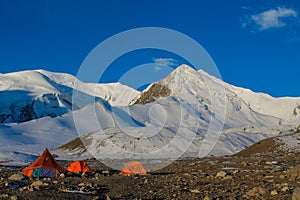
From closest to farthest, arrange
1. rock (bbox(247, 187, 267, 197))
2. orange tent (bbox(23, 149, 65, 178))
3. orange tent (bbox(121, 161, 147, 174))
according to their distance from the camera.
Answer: rock (bbox(247, 187, 267, 197)), orange tent (bbox(23, 149, 65, 178)), orange tent (bbox(121, 161, 147, 174))

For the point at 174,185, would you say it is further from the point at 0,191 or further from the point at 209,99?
the point at 209,99

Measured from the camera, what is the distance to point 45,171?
1216 inches

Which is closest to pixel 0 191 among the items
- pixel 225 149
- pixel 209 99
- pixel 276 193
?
pixel 276 193

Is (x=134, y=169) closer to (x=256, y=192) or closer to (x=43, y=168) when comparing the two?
(x=43, y=168)

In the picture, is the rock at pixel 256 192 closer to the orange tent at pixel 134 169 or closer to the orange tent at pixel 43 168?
the orange tent at pixel 134 169

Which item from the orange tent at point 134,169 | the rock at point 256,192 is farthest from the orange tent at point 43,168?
the rock at point 256,192

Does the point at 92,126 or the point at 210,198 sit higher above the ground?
the point at 92,126

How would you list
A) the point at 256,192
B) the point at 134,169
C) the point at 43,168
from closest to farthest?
the point at 256,192 < the point at 43,168 < the point at 134,169

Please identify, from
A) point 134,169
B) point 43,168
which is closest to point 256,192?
point 134,169

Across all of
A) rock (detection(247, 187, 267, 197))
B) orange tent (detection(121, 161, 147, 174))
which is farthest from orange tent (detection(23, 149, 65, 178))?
rock (detection(247, 187, 267, 197))

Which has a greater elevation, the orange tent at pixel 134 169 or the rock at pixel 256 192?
the orange tent at pixel 134 169

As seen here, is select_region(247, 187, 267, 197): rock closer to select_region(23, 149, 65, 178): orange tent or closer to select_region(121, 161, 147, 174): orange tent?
select_region(121, 161, 147, 174): orange tent

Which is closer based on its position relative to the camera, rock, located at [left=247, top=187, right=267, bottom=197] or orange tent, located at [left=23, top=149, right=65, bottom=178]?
rock, located at [left=247, top=187, right=267, bottom=197]

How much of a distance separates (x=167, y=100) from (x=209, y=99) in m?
46.7
